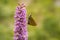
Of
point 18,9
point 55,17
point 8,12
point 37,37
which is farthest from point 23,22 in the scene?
point 55,17

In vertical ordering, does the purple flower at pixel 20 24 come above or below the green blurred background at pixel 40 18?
below

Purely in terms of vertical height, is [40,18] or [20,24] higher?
[40,18]

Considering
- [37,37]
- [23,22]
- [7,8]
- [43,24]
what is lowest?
[23,22]

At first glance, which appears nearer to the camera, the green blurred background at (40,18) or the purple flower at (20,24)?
the purple flower at (20,24)

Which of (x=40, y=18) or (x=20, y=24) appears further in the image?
(x=40, y=18)

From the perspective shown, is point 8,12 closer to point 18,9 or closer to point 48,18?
point 48,18

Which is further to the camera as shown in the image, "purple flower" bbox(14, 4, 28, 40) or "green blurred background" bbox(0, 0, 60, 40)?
"green blurred background" bbox(0, 0, 60, 40)

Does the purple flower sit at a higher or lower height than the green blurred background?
lower

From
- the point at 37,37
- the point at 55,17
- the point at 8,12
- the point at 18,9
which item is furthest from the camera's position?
the point at 55,17
